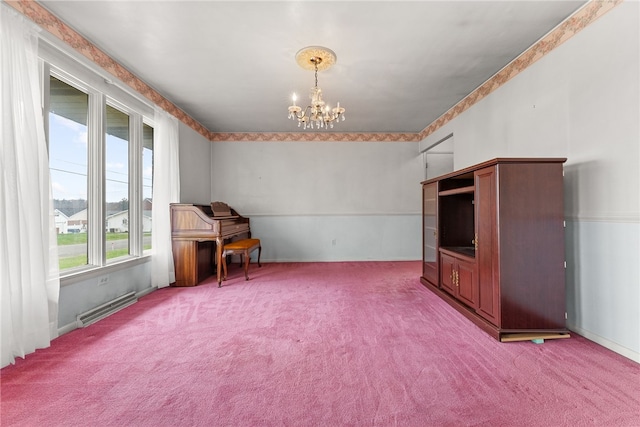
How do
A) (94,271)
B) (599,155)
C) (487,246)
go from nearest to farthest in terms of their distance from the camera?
(599,155)
(487,246)
(94,271)

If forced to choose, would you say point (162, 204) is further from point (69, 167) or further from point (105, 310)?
point (105, 310)

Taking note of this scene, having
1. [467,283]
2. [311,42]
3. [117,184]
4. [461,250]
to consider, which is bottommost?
[467,283]

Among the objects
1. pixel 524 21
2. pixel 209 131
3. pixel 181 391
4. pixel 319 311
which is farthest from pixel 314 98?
pixel 209 131

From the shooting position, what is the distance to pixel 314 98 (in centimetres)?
291

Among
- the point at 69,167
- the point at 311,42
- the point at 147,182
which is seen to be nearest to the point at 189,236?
the point at 147,182

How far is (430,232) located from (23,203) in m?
4.29

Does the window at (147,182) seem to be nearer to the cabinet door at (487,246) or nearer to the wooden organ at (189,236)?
the wooden organ at (189,236)

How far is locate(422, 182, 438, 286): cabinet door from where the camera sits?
351 centimetres

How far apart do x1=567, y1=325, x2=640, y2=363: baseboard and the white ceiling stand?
276 centimetres

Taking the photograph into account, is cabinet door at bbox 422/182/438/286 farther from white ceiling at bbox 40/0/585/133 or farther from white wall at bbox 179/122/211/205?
white wall at bbox 179/122/211/205

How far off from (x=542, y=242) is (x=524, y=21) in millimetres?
1976

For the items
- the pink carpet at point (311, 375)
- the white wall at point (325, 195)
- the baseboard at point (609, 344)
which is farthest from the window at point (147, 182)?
the baseboard at point (609, 344)

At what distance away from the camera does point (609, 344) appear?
79.1 inches

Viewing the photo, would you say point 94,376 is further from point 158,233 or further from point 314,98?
point 314,98
